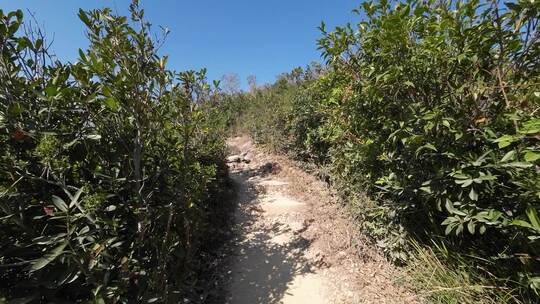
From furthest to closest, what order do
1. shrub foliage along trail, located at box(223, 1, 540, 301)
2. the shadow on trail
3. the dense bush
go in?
1. the shadow on trail
2. shrub foliage along trail, located at box(223, 1, 540, 301)
3. the dense bush

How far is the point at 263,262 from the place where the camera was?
12.7ft

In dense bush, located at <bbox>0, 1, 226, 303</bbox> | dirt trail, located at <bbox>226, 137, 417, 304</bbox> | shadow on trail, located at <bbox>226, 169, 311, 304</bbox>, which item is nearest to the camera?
dense bush, located at <bbox>0, 1, 226, 303</bbox>

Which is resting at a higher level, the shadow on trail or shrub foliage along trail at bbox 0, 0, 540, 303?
shrub foliage along trail at bbox 0, 0, 540, 303

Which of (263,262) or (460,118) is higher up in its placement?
(460,118)

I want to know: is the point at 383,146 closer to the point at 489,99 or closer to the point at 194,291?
the point at 489,99

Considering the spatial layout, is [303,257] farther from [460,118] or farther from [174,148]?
[460,118]

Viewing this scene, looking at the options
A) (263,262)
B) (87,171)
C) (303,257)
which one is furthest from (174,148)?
(303,257)

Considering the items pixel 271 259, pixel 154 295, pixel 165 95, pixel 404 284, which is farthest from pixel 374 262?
pixel 165 95

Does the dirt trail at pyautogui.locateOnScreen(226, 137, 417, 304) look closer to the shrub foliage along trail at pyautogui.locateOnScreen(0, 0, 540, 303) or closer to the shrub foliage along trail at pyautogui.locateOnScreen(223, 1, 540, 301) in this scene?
the shrub foliage along trail at pyautogui.locateOnScreen(223, 1, 540, 301)

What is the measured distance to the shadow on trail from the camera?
10.7 feet

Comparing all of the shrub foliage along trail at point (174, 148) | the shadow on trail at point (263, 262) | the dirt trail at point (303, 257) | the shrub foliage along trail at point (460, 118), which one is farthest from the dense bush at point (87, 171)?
the shrub foliage along trail at point (460, 118)

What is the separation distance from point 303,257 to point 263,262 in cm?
59

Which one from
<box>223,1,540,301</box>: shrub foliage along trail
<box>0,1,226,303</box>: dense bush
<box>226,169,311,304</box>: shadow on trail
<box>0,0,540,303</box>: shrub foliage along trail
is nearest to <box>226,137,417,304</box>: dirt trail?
<box>226,169,311,304</box>: shadow on trail

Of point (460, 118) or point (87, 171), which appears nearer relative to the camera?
point (87, 171)
